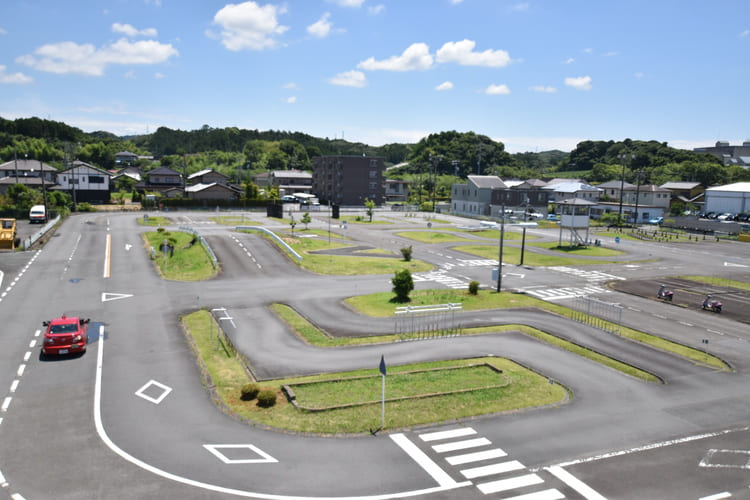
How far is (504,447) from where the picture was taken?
59.0ft

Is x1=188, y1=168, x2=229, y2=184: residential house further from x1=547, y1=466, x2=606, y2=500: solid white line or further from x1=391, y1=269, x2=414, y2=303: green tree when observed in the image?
x1=547, y1=466, x2=606, y2=500: solid white line

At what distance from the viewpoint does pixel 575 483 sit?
1587cm

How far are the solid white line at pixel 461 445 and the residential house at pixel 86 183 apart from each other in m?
111

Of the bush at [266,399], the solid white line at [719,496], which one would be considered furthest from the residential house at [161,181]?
the solid white line at [719,496]

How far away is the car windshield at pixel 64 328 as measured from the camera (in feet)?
86.3

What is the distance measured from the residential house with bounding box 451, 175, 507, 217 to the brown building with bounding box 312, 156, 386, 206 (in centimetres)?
2369

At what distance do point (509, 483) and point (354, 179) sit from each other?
126487 mm

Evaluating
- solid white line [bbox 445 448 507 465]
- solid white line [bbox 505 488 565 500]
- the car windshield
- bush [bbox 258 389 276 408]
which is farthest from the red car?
solid white line [bbox 505 488 565 500]

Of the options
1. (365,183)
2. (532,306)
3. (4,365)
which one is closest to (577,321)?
(532,306)

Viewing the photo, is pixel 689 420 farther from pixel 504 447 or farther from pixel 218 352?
pixel 218 352

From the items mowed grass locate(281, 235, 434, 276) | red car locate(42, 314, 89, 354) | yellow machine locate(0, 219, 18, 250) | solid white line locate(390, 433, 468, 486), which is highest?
yellow machine locate(0, 219, 18, 250)

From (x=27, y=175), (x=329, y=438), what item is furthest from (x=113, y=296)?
(x=27, y=175)

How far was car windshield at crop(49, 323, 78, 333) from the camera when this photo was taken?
2631 cm

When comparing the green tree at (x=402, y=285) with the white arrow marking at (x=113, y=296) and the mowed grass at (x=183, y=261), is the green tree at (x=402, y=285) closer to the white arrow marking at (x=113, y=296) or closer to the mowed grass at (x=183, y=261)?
the mowed grass at (x=183, y=261)
